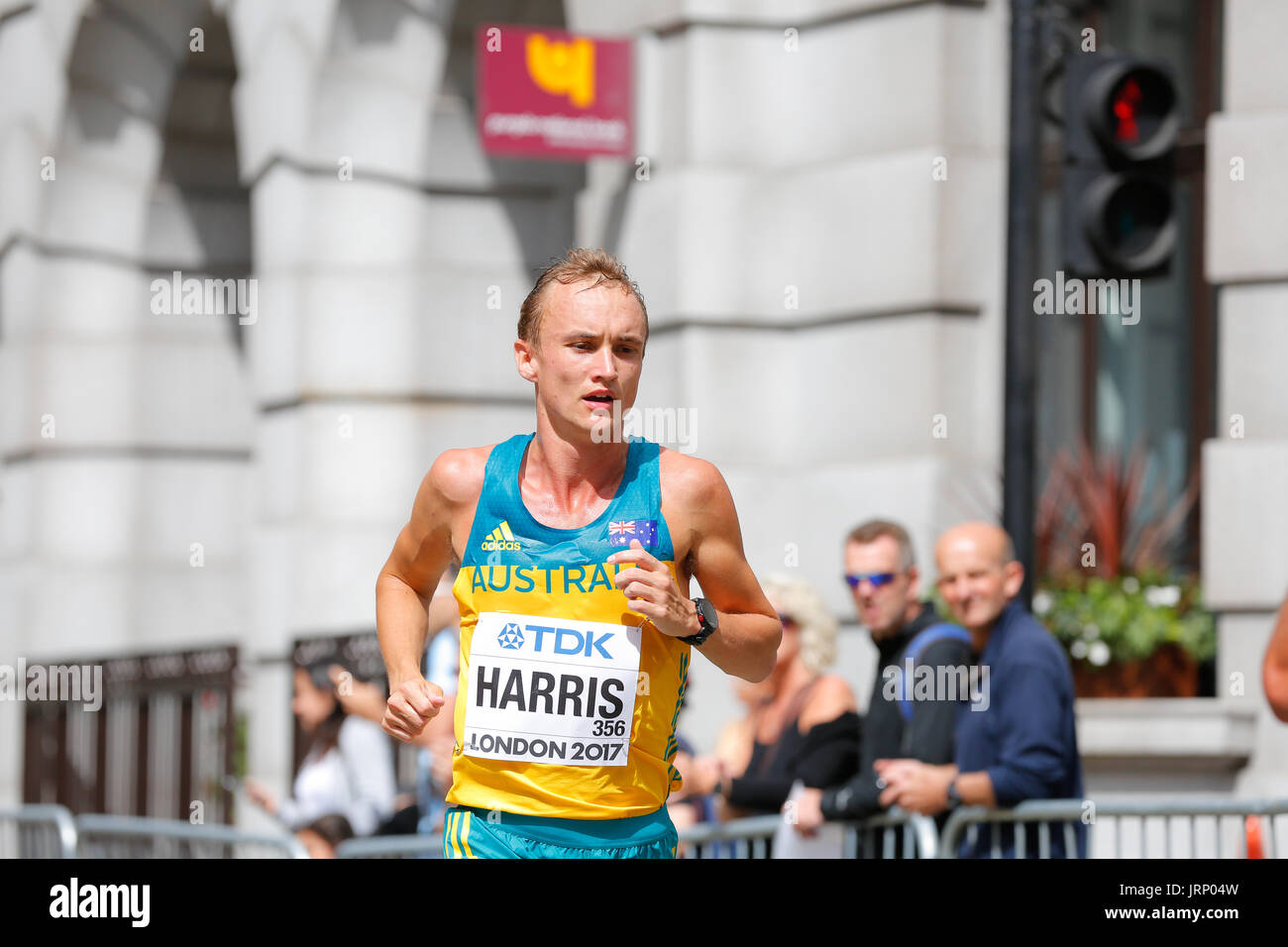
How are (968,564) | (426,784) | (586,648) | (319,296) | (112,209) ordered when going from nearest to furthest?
(586,648) → (968,564) → (426,784) → (319,296) → (112,209)

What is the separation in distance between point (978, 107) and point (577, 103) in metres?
2.26

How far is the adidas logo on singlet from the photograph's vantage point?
4.28 meters

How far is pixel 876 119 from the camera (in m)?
10.8

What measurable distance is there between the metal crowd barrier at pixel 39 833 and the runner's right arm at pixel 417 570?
5346 millimetres

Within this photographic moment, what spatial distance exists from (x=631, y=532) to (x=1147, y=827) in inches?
123

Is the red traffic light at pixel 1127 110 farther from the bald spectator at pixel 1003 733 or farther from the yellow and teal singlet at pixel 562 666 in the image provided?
the yellow and teal singlet at pixel 562 666

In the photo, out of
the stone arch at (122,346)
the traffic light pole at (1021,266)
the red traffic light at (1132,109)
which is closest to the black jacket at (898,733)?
the traffic light pole at (1021,266)

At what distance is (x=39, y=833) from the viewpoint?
1020cm

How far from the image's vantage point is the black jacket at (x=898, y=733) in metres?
6.67

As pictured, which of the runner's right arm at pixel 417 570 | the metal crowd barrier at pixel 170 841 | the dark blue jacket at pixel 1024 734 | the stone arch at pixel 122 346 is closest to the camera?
the runner's right arm at pixel 417 570

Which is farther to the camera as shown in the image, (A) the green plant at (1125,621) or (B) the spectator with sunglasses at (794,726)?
(A) the green plant at (1125,621)

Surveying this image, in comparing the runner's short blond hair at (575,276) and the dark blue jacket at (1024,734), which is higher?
the runner's short blond hair at (575,276)

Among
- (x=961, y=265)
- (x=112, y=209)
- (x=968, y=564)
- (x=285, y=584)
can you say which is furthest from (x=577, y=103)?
(x=112, y=209)
